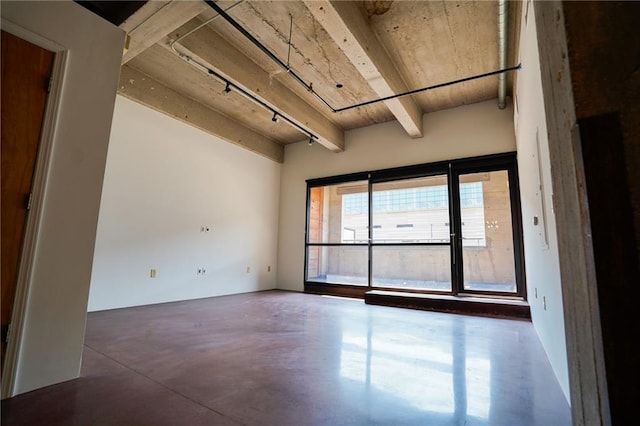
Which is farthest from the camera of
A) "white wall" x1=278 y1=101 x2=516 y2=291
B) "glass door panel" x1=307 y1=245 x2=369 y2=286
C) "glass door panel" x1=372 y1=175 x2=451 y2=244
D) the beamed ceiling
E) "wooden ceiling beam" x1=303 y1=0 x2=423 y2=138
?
"glass door panel" x1=307 y1=245 x2=369 y2=286

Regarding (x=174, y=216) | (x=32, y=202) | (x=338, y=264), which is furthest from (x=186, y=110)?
(x=338, y=264)

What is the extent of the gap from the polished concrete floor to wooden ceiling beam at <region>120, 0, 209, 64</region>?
8.60 ft

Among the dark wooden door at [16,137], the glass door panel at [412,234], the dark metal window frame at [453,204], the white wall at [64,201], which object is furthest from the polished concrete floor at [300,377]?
the glass door panel at [412,234]

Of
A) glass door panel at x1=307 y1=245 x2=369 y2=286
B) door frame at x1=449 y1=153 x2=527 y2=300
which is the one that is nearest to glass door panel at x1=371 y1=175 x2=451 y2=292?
door frame at x1=449 y1=153 x2=527 y2=300

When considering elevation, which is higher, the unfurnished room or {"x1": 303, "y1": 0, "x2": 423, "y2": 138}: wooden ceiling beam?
{"x1": 303, "y1": 0, "x2": 423, "y2": 138}: wooden ceiling beam

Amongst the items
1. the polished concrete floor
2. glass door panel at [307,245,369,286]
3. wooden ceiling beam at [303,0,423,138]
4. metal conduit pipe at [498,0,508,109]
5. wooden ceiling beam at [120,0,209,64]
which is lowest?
the polished concrete floor

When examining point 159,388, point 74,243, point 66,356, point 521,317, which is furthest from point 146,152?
point 521,317

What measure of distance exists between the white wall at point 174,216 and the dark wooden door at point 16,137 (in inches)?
95.6

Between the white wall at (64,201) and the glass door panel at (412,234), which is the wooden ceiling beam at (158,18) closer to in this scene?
the white wall at (64,201)

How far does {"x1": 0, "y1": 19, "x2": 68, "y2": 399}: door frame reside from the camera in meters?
1.74

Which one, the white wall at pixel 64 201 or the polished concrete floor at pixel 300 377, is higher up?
the white wall at pixel 64 201

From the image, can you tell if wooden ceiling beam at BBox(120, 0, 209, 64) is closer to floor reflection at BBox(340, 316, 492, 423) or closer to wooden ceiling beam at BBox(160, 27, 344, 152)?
wooden ceiling beam at BBox(160, 27, 344, 152)

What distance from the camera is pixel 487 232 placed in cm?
495

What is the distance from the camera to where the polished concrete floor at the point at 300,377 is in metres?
1.57
